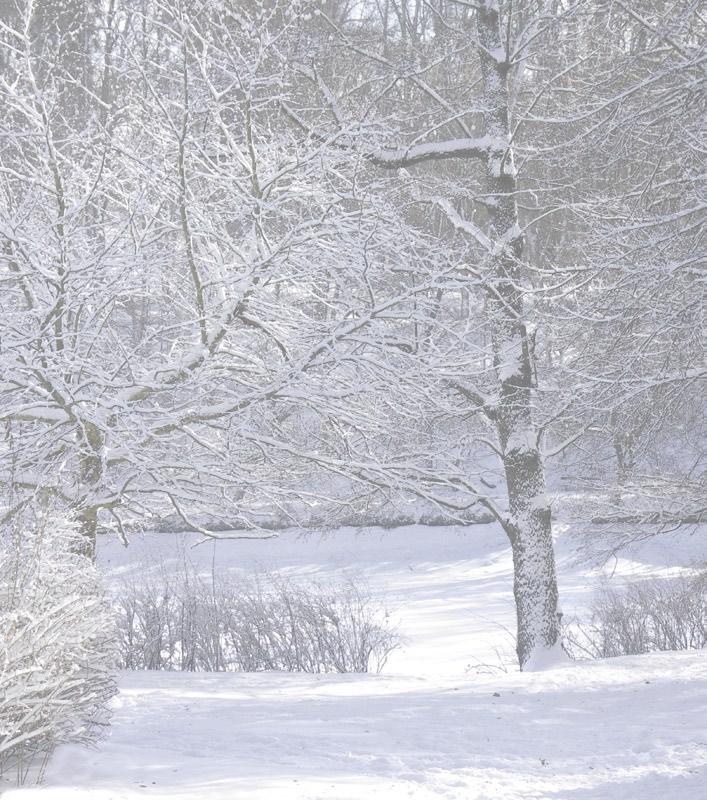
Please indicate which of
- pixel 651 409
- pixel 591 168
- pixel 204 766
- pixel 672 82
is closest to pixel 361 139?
pixel 591 168

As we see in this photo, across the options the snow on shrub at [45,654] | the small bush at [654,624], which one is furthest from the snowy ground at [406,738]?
the small bush at [654,624]

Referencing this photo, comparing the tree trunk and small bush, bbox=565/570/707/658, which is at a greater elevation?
the tree trunk

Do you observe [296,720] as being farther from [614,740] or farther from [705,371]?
[705,371]

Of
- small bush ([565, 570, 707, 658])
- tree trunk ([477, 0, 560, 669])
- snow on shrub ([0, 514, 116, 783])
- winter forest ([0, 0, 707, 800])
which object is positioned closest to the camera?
snow on shrub ([0, 514, 116, 783])

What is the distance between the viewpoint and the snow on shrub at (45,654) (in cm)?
388

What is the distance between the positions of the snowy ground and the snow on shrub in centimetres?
19

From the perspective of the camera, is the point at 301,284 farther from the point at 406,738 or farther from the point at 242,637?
the point at 242,637

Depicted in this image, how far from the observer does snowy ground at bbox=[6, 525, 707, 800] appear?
4.16 meters

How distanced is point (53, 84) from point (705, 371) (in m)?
5.76

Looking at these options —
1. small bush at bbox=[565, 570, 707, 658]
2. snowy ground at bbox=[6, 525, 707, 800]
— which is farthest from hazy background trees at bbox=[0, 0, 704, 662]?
small bush at bbox=[565, 570, 707, 658]

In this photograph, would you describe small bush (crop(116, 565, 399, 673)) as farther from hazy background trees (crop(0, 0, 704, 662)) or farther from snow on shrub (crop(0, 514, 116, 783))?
snow on shrub (crop(0, 514, 116, 783))

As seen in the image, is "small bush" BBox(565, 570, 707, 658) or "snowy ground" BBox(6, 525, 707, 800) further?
"small bush" BBox(565, 570, 707, 658)

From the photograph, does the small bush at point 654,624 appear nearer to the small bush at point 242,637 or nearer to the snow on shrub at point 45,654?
the small bush at point 242,637

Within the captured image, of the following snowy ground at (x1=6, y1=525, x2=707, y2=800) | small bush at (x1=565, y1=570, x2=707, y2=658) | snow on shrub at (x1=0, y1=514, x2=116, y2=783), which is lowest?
small bush at (x1=565, y1=570, x2=707, y2=658)
